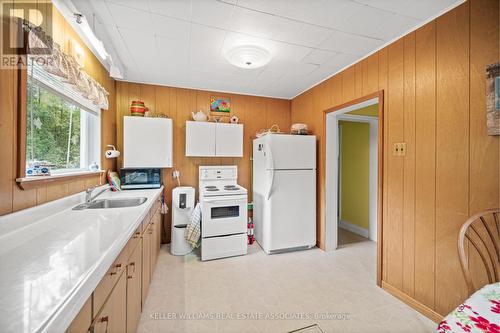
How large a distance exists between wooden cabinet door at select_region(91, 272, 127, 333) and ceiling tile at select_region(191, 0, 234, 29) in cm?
191

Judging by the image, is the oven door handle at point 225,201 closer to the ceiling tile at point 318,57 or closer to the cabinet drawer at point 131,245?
the cabinet drawer at point 131,245

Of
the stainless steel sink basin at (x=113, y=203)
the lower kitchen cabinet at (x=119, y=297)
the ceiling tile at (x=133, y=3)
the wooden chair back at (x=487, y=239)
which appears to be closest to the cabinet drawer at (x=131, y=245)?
the lower kitchen cabinet at (x=119, y=297)

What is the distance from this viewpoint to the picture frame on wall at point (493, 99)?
4.31 feet

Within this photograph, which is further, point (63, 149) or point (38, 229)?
point (63, 149)

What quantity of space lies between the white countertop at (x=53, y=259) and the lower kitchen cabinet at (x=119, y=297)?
4.1 inches

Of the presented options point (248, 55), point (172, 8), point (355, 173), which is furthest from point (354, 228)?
point (172, 8)

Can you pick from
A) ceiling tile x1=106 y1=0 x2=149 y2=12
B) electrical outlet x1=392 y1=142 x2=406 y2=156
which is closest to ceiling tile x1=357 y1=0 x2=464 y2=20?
electrical outlet x1=392 y1=142 x2=406 y2=156

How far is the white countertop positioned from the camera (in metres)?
0.55

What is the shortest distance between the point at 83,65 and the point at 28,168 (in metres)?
1.17

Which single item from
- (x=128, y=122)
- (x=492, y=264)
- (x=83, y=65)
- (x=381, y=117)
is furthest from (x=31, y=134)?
(x=492, y=264)

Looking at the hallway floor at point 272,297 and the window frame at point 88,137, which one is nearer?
the hallway floor at point 272,297

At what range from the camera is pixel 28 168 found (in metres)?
1.36

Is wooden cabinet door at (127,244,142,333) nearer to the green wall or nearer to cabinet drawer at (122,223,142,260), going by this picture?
cabinet drawer at (122,223,142,260)

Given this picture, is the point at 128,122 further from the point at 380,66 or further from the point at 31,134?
the point at 380,66
